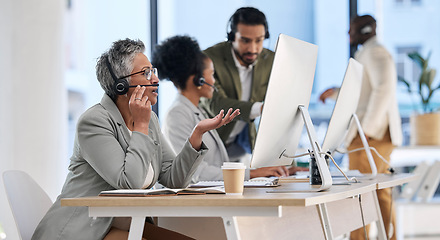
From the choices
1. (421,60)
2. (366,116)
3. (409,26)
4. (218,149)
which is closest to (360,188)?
(218,149)

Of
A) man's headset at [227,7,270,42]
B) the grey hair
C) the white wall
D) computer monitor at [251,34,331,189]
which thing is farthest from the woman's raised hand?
the white wall

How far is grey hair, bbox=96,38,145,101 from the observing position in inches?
79.2

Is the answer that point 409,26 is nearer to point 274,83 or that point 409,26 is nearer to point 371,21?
point 371,21

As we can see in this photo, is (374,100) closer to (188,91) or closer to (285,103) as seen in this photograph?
(188,91)

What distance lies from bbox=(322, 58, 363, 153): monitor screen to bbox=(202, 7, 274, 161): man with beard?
633 mm

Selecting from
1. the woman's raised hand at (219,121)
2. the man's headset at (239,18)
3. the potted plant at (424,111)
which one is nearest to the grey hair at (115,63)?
the woman's raised hand at (219,121)

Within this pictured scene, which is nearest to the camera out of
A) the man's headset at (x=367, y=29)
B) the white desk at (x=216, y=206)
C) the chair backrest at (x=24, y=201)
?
the white desk at (x=216, y=206)

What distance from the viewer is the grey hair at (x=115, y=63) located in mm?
2012

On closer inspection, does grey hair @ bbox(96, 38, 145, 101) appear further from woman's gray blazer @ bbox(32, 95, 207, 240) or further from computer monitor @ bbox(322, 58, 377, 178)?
computer monitor @ bbox(322, 58, 377, 178)

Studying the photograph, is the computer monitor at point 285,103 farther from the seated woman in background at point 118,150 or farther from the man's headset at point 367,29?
the man's headset at point 367,29

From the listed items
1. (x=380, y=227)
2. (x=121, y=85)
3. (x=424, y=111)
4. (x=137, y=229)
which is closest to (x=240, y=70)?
(x=380, y=227)

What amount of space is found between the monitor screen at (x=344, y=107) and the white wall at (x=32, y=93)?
176cm

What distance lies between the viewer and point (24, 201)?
1.91 metres

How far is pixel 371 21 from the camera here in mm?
4199
